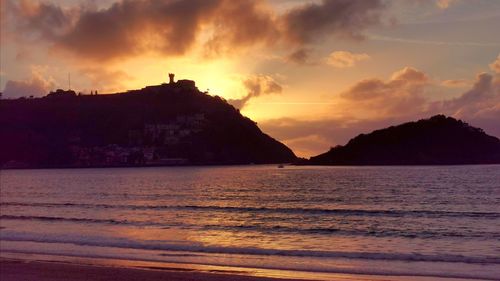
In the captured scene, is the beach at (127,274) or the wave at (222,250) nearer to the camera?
the beach at (127,274)

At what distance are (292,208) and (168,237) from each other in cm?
1906

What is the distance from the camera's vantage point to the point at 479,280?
57.1 ft

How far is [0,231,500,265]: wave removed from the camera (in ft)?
71.6

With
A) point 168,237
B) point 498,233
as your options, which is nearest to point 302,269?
point 168,237

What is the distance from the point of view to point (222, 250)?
24.9 meters

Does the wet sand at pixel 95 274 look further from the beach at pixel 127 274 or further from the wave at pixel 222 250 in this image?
the wave at pixel 222 250

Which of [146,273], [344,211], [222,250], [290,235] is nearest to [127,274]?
[146,273]

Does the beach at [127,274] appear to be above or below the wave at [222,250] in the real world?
above

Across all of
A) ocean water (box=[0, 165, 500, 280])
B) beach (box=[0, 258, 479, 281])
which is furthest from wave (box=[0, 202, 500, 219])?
beach (box=[0, 258, 479, 281])

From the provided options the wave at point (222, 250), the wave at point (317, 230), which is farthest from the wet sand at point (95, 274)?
the wave at point (317, 230)

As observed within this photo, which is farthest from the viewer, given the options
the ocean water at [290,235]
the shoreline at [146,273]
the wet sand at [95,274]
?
the ocean water at [290,235]

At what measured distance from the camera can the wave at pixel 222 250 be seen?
2181 cm

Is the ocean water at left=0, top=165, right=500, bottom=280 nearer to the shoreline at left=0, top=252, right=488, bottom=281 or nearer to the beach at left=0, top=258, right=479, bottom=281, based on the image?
the shoreline at left=0, top=252, right=488, bottom=281

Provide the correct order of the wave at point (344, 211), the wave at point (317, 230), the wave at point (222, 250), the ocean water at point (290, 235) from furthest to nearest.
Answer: the wave at point (344, 211) < the wave at point (317, 230) < the wave at point (222, 250) < the ocean water at point (290, 235)
